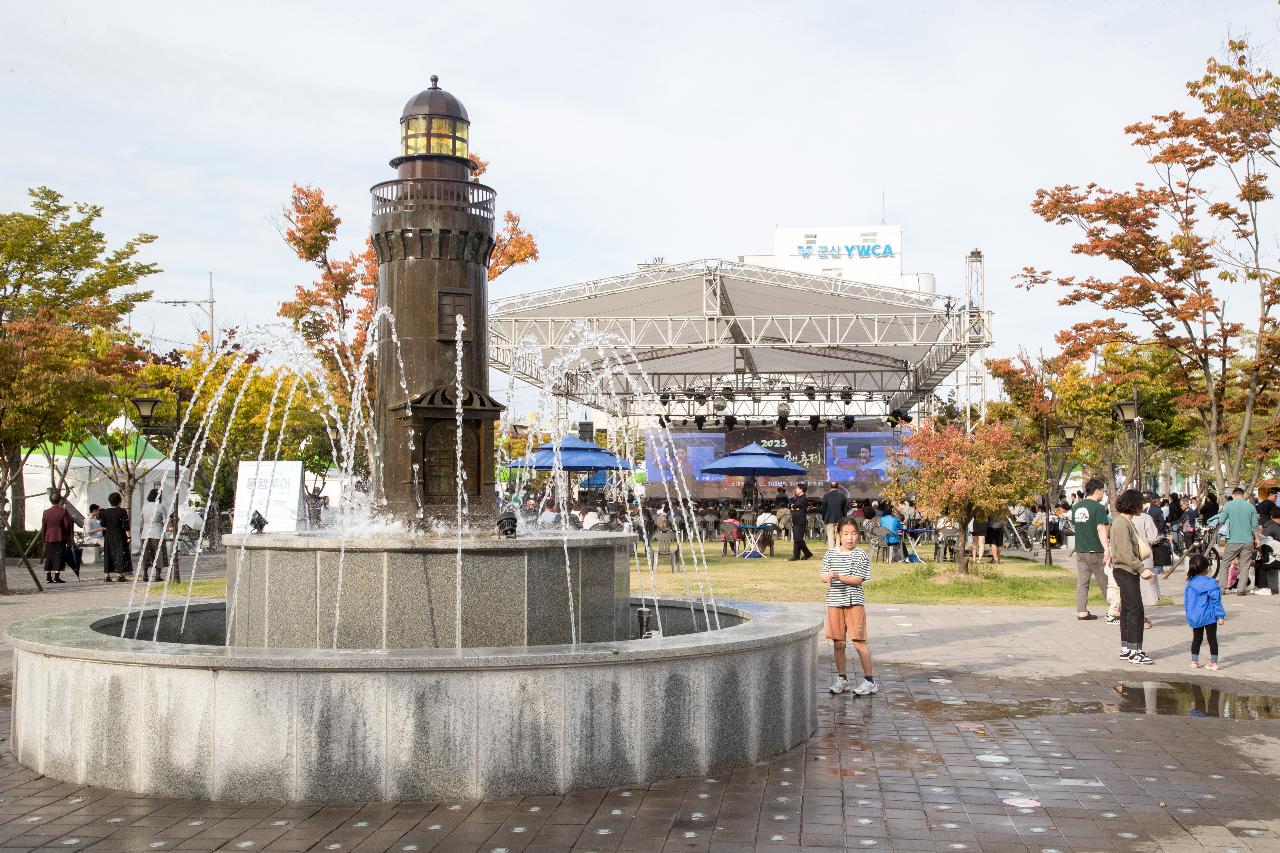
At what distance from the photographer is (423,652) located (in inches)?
274

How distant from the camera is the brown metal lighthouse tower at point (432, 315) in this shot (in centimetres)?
971

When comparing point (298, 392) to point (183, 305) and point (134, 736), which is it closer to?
point (183, 305)

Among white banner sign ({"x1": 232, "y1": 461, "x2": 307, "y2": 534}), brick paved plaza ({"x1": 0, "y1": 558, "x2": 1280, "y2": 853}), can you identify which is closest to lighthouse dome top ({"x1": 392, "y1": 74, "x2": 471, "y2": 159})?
brick paved plaza ({"x1": 0, "y1": 558, "x2": 1280, "y2": 853})

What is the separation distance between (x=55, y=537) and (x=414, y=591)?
16.2m

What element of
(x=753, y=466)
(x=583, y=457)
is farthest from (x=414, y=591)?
(x=753, y=466)

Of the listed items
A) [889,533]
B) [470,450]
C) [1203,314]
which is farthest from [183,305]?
[470,450]

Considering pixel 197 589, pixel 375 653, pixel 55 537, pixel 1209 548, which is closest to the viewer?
pixel 375 653

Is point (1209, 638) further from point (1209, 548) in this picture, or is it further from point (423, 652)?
point (1209, 548)

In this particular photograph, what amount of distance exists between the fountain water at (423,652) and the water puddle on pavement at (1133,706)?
1555mm

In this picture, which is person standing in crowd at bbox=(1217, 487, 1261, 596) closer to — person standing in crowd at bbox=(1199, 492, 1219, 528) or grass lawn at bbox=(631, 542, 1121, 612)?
grass lawn at bbox=(631, 542, 1121, 612)

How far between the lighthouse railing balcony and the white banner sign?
513 inches

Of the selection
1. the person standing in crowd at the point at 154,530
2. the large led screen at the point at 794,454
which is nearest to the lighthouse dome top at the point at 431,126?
the person standing in crowd at the point at 154,530

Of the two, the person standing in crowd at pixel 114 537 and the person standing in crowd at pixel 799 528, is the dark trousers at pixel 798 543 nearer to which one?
the person standing in crowd at pixel 799 528

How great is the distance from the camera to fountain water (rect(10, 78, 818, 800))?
243 inches
